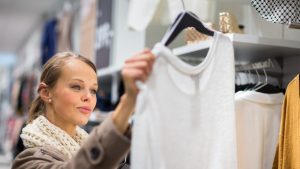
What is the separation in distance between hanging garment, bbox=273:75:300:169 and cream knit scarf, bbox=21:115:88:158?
2.15 ft

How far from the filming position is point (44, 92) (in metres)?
1.37

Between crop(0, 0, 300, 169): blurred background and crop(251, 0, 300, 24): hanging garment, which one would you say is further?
crop(0, 0, 300, 169): blurred background

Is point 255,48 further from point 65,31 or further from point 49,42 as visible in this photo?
point 49,42

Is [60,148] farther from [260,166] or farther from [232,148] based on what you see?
[260,166]

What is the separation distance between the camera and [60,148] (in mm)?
1252

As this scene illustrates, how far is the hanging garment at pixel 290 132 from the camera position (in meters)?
1.36

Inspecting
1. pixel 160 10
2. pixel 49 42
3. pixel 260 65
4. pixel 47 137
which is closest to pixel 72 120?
pixel 47 137

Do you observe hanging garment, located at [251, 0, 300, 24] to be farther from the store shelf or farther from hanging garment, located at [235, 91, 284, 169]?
hanging garment, located at [235, 91, 284, 169]

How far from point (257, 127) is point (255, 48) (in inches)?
11.6

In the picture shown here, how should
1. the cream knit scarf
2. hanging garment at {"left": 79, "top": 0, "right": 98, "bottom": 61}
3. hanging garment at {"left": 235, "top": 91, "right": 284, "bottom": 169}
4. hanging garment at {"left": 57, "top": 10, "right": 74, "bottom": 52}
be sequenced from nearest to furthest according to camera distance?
1. the cream knit scarf
2. hanging garment at {"left": 235, "top": 91, "right": 284, "bottom": 169}
3. hanging garment at {"left": 79, "top": 0, "right": 98, "bottom": 61}
4. hanging garment at {"left": 57, "top": 10, "right": 74, "bottom": 52}

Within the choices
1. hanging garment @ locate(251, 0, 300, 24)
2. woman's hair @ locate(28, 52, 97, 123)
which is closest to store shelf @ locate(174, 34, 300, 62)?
hanging garment @ locate(251, 0, 300, 24)

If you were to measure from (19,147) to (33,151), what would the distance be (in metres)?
1.03

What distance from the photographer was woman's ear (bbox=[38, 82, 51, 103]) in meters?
1.36

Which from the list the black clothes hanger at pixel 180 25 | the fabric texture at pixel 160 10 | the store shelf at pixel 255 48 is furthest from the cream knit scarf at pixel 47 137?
the fabric texture at pixel 160 10
